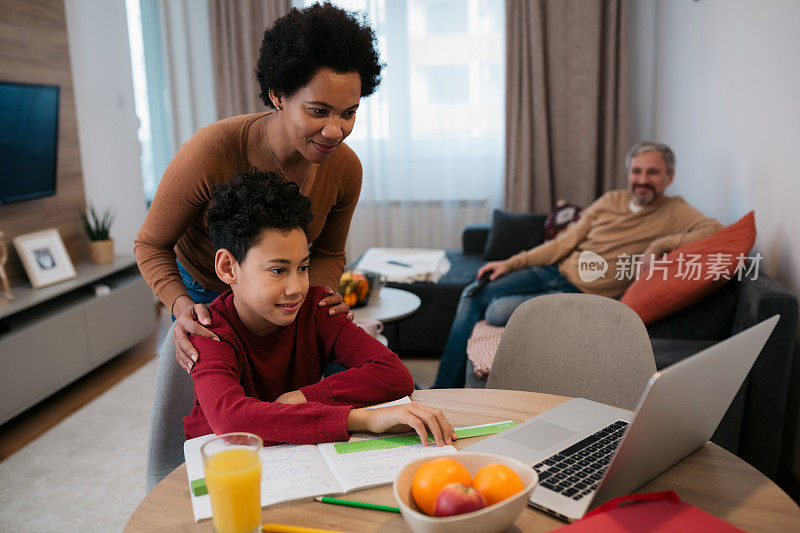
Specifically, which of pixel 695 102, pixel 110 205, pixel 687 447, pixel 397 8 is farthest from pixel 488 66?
pixel 687 447

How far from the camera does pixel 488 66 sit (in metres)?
4.57

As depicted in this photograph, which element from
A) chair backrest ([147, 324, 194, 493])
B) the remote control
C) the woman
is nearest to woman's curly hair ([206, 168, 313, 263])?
the woman

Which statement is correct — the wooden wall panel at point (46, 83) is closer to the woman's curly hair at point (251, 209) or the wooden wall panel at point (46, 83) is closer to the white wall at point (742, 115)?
the woman's curly hair at point (251, 209)

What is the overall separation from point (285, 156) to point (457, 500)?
2.98 ft

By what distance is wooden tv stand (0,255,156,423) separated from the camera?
2599 millimetres

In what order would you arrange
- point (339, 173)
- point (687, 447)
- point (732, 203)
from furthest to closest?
point (732, 203), point (339, 173), point (687, 447)

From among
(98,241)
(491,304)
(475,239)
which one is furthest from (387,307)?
(98,241)

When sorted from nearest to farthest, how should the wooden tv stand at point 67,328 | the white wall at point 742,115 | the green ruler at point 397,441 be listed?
the green ruler at point 397,441 → the white wall at point 742,115 → the wooden tv stand at point 67,328

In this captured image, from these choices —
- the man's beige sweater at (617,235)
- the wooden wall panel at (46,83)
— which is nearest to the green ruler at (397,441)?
the man's beige sweater at (617,235)

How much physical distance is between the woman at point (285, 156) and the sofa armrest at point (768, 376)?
127cm

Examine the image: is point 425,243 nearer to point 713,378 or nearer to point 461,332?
point 461,332

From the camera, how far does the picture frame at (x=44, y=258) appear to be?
9.82 ft

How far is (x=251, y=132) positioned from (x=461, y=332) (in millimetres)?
1574

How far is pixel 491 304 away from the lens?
114 inches
